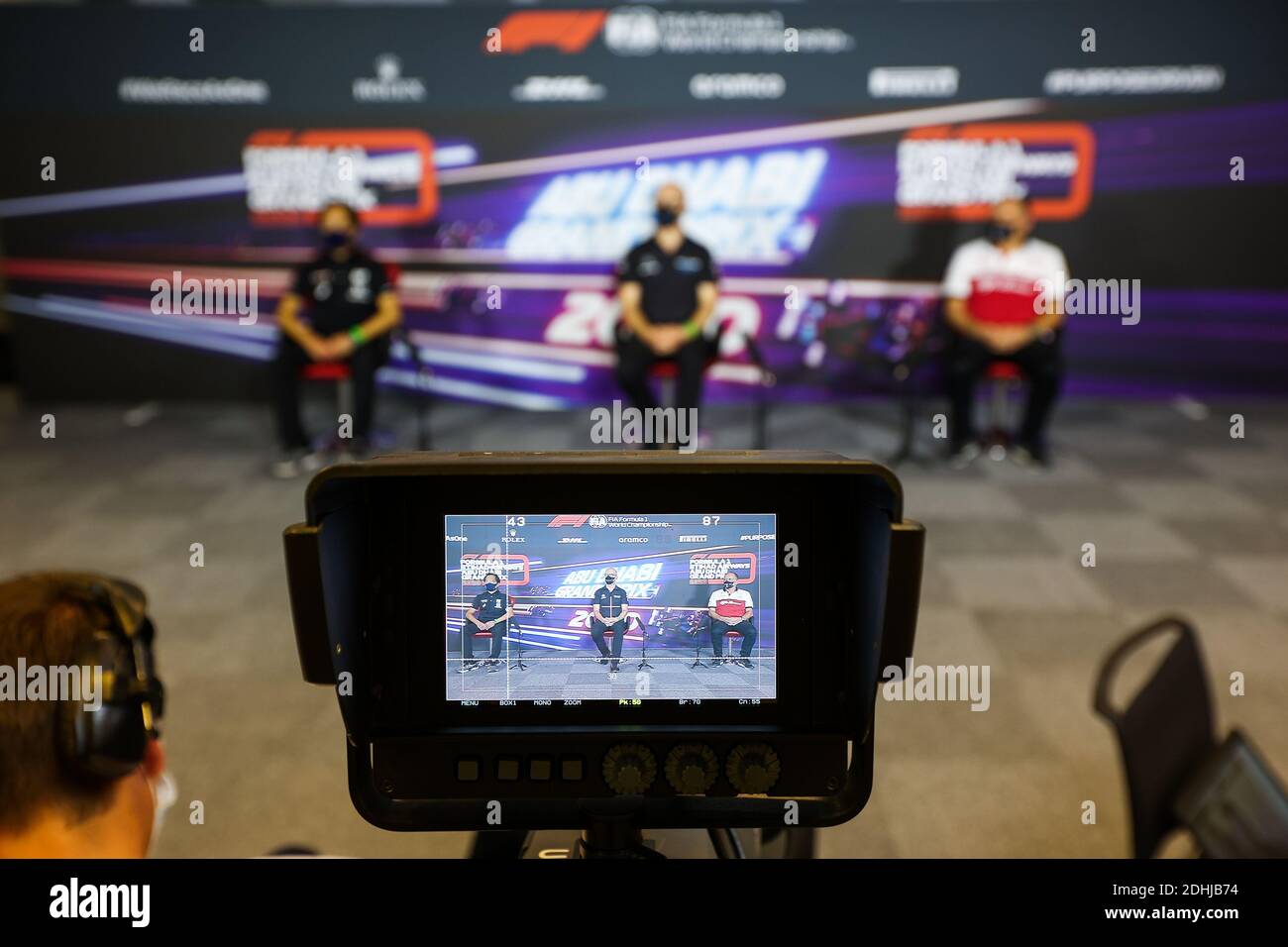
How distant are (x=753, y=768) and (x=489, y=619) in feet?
0.97

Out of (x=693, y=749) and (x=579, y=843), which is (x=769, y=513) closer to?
(x=693, y=749)

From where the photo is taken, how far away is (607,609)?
1058 millimetres

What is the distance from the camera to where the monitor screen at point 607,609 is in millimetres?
1039

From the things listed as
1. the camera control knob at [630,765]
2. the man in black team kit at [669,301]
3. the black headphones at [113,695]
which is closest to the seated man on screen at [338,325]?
the man in black team kit at [669,301]

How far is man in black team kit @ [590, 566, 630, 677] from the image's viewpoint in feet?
3.45

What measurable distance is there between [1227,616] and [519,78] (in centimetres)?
496

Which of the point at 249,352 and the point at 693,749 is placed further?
the point at 249,352

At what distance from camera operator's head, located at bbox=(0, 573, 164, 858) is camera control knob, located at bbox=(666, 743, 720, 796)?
481 millimetres

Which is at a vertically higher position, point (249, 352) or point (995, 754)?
point (249, 352)

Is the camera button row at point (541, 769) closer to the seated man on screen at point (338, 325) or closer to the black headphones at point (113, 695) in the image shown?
the black headphones at point (113, 695)

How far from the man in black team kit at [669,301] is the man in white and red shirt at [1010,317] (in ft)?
4.41

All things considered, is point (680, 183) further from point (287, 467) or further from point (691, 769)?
point (691, 769)

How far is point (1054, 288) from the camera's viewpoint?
5.61 meters
